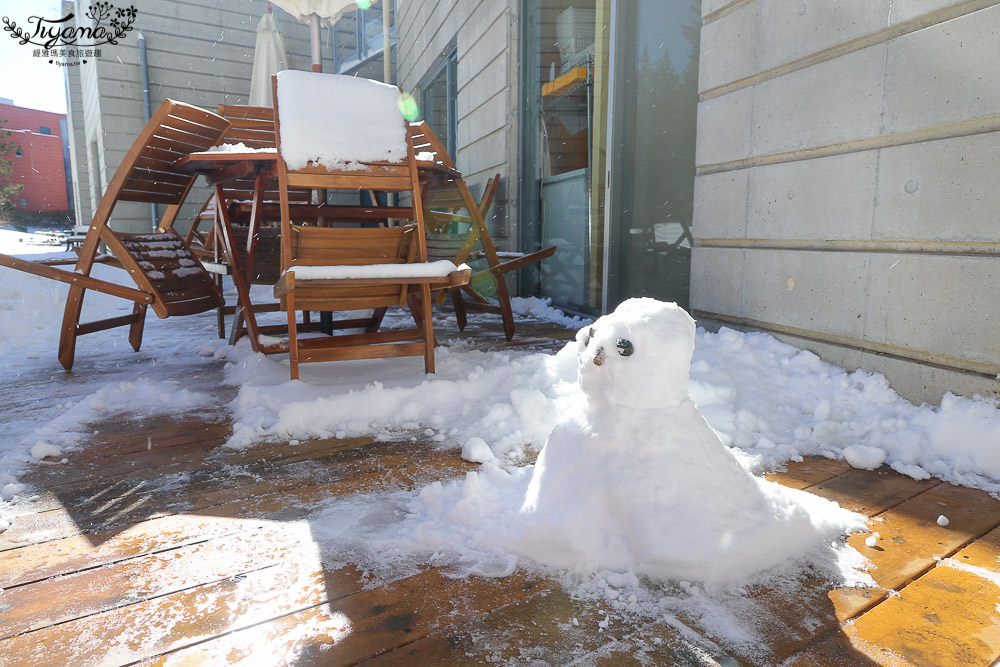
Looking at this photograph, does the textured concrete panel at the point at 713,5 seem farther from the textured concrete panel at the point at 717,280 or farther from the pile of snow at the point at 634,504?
the pile of snow at the point at 634,504

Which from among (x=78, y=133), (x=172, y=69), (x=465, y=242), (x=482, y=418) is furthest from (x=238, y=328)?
(x=78, y=133)

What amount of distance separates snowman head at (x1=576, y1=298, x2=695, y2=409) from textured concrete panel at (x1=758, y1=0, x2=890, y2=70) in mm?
1734

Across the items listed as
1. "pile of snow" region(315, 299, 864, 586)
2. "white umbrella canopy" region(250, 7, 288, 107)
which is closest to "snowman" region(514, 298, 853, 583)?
"pile of snow" region(315, 299, 864, 586)

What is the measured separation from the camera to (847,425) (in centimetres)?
204

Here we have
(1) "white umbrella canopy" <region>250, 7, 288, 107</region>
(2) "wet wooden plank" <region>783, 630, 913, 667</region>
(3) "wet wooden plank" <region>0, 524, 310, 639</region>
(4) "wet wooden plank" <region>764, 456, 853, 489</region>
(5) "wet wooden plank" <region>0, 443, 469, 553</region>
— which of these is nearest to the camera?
(2) "wet wooden plank" <region>783, 630, 913, 667</region>

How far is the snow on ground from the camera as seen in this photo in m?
1.34

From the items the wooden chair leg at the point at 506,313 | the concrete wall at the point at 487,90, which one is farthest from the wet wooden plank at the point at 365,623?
the concrete wall at the point at 487,90

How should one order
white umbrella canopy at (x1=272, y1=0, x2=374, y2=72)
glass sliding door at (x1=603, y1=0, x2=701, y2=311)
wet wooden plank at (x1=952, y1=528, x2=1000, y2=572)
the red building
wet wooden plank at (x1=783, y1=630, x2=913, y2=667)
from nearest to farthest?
wet wooden plank at (x1=783, y1=630, x2=913, y2=667) < wet wooden plank at (x1=952, y1=528, x2=1000, y2=572) < glass sliding door at (x1=603, y1=0, x2=701, y2=311) < white umbrella canopy at (x1=272, y1=0, x2=374, y2=72) < the red building

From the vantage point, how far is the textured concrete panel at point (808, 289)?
2.36m

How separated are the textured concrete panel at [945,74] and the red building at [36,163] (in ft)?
92.4

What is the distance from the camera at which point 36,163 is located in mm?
22969

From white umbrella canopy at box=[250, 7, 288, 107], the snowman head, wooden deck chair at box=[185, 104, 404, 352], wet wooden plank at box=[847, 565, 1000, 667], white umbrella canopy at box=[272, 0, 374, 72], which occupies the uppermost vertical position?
white umbrella canopy at box=[250, 7, 288, 107]

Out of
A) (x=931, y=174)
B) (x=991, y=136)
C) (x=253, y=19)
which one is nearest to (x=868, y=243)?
(x=931, y=174)

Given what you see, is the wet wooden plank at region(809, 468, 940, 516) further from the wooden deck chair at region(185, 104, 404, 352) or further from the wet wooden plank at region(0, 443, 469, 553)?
the wooden deck chair at region(185, 104, 404, 352)
